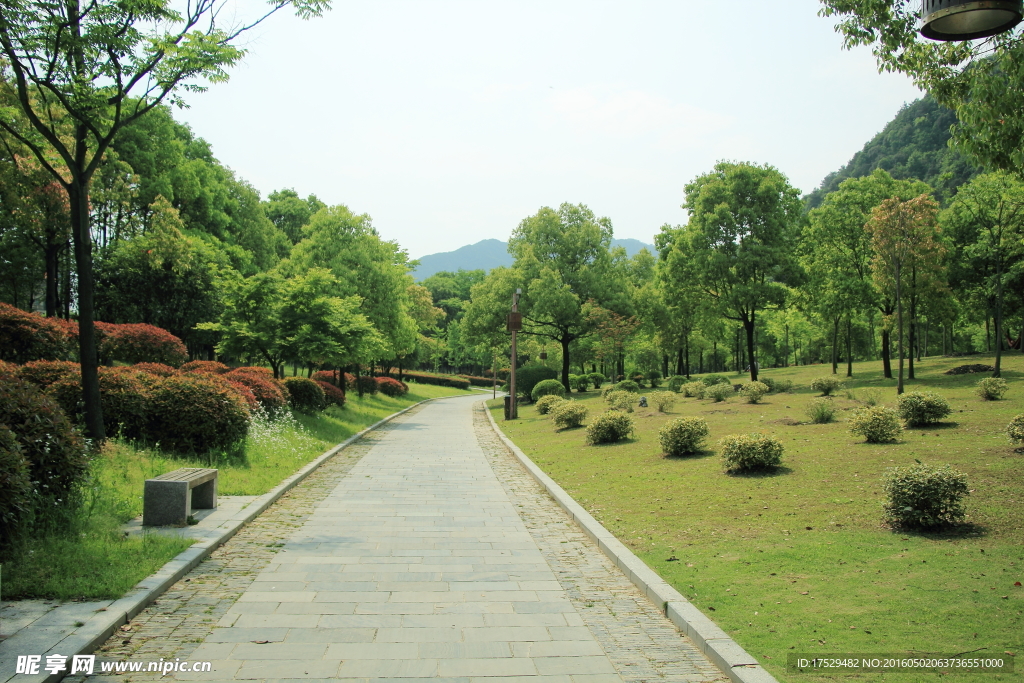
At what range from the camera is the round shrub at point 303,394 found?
19.9 m

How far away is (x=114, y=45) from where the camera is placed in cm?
1023

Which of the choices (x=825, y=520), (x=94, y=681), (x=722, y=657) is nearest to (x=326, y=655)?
(x=94, y=681)

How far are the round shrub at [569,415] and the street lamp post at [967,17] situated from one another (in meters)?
15.7

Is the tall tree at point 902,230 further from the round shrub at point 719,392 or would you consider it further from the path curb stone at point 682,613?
the path curb stone at point 682,613

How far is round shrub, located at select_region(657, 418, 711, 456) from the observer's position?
12.1m

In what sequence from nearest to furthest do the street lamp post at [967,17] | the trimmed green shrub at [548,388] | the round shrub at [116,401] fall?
the street lamp post at [967,17], the round shrub at [116,401], the trimmed green shrub at [548,388]

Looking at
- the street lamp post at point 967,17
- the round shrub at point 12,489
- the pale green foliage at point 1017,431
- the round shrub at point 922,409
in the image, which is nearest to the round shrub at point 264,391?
the round shrub at point 12,489

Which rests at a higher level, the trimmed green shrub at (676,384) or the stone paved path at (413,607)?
the trimmed green shrub at (676,384)

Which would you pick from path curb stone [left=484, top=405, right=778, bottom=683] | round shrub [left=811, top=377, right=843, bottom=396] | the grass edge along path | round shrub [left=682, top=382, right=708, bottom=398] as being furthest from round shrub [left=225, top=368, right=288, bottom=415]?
round shrub [left=811, top=377, right=843, bottom=396]

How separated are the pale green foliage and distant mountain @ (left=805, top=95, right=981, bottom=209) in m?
55.3

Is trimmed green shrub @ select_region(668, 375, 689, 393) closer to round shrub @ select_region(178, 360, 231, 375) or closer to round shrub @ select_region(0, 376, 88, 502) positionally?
round shrub @ select_region(178, 360, 231, 375)

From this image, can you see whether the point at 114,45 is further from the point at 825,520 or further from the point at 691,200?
the point at 691,200

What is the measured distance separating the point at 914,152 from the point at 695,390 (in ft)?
228

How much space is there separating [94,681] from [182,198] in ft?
131
